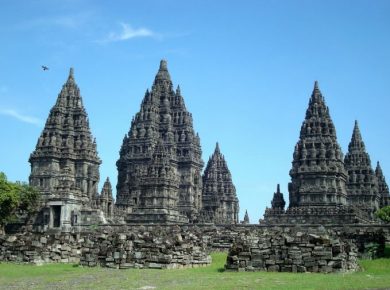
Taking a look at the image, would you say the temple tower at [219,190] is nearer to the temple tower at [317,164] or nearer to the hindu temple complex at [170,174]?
the hindu temple complex at [170,174]

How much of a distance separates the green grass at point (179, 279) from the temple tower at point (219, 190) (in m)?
84.7

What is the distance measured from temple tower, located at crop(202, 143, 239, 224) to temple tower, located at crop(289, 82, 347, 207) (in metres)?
24.3

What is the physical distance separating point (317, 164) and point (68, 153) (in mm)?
40993

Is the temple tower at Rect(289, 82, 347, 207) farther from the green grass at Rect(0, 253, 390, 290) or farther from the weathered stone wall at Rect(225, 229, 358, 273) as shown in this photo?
the weathered stone wall at Rect(225, 229, 358, 273)

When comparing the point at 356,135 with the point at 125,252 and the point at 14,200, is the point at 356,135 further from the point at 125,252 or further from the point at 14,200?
the point at 125,252

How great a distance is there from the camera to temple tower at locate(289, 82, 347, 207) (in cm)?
8599

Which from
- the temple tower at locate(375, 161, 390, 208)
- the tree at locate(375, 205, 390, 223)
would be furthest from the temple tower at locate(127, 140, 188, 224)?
the temple tower at locate(375, 161, 390, 208)

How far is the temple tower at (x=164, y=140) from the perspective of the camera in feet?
352

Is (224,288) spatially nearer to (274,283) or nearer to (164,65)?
(274,283)

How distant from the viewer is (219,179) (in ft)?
398

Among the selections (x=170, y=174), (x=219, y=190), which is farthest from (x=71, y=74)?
(x=219, y=190)

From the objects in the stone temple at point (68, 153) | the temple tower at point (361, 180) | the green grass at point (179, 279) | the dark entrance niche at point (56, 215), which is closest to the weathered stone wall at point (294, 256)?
the green grass at point (179, 279)

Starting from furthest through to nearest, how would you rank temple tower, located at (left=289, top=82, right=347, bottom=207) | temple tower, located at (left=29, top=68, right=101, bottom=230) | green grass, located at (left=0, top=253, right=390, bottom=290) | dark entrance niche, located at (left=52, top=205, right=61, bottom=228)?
temple tower, located at (left=29, top=68, right=101, bottom=230) → temple tower, located at (left=289, top=82, right=347, bottom=207) → dark entrance niche, located at (left=52, top=205, right=61, bottom=228) → green grass, located at (left=0, top=253, right=390, bottom=290)

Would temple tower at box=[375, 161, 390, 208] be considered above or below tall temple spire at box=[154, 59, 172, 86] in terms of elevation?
below
